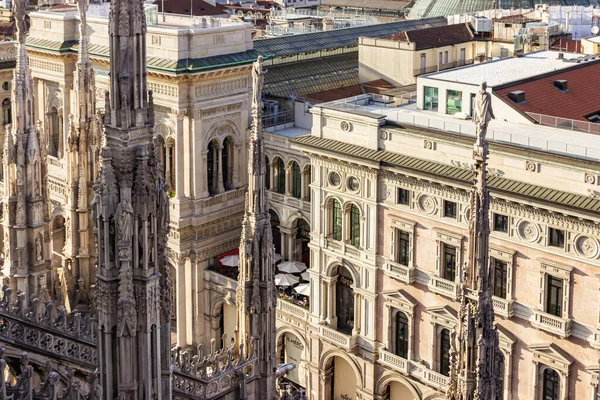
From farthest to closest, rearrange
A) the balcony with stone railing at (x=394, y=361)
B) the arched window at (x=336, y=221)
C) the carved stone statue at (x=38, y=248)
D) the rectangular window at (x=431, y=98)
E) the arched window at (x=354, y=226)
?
the rectangular window at (x=431, y=98) < the arched window at (x=336, y=221) < the arched window at (x=354, y=226) < the balcony with stone railing at (x=394, y=361) < the carved stone statue at (x=38, y=248)

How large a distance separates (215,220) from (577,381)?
2619 centimetres

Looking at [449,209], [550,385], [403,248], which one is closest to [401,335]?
[403,248]

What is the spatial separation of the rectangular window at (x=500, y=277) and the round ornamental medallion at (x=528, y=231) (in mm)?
2188

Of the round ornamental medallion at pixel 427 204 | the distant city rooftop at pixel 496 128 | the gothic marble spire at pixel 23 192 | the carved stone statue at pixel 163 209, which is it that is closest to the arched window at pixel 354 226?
the round ornamental medallion at pixel 427 204

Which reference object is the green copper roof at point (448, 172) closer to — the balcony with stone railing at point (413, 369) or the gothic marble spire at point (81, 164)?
the balcony with stone railing at point (413, 369)

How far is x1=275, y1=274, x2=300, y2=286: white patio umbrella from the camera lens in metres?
61.5

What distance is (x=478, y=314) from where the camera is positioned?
945 inches

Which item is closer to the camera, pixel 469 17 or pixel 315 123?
pixel 315 123

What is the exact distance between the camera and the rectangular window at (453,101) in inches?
2275

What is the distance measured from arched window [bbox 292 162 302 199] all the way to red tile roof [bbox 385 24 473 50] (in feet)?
49.5

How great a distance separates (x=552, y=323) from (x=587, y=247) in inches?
172

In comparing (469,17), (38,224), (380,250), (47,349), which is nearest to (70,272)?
(38,224)

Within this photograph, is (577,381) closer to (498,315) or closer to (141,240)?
(498,315)

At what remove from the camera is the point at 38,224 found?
128 ft
